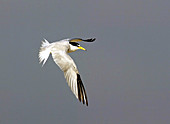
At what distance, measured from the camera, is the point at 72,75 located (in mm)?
8258

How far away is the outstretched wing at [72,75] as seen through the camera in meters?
8.04

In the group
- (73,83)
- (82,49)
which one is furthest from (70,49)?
(73,83)

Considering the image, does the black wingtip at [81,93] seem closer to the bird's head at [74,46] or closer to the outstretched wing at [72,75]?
the outstretched wing at [72,75]

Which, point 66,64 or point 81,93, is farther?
point 66,64

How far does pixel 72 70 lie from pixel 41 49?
1.68 metres

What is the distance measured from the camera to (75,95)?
26.1ft

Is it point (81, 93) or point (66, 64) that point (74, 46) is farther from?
point (81, 93)

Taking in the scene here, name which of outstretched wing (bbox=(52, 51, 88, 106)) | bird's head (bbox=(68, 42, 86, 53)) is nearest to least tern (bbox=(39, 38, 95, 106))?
outstretched wing (bbox=(52, 51, 88, 106))

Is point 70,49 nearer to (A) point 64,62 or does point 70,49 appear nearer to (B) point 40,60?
(B) point 40,60

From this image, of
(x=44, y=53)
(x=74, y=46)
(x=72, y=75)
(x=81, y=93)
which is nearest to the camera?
(x=81, y=93)

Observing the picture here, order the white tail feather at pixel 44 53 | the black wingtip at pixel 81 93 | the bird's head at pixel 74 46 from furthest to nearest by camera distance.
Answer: the bird's head at pixel 74 46 → the white tail feather at pixel 44 53 → the black wingtip at pixel 81 93

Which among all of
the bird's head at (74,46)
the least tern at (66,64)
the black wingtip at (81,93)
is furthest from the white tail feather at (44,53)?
the black wingtip at (81,93)

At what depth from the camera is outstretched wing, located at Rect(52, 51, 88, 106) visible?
8.04 meters

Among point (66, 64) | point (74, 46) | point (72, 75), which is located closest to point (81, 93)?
point (72, 75)
